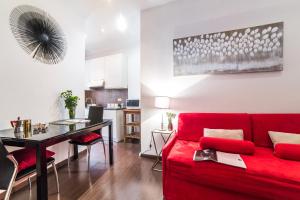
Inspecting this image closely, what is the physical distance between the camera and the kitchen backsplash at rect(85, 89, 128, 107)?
15.1ft

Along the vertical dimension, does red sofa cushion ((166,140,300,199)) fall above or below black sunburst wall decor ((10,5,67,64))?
below

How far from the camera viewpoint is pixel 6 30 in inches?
74.4

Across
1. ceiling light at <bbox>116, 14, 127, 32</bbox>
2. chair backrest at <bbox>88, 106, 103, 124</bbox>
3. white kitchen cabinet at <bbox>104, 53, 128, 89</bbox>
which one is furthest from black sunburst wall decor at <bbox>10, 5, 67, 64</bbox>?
white kitchen cabinet at <bbox>104, 53, 128, 89</bbox>

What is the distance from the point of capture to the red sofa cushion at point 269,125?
1930 millimetres

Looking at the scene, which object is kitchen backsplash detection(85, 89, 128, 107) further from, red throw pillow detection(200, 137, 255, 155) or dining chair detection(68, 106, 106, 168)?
red throw pillow detection(200, 137, 255, 155)

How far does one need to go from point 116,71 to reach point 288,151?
12.4 feet

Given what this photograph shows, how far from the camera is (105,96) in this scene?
4.84 meters

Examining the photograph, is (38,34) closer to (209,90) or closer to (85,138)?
(85,138)

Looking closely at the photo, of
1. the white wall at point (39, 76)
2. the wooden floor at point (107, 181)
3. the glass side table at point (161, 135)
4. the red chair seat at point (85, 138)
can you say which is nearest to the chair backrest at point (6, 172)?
the wooden floor at point (107, 181)

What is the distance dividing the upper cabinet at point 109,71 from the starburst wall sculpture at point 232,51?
6.45ft

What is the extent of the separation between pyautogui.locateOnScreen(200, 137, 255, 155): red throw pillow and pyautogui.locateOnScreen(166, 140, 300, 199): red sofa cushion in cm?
7

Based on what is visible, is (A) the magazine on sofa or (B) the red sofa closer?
(B) the red sofa

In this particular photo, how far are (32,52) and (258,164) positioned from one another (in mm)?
3003

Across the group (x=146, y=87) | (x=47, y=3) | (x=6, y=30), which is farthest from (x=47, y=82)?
(x=146, y=87)
